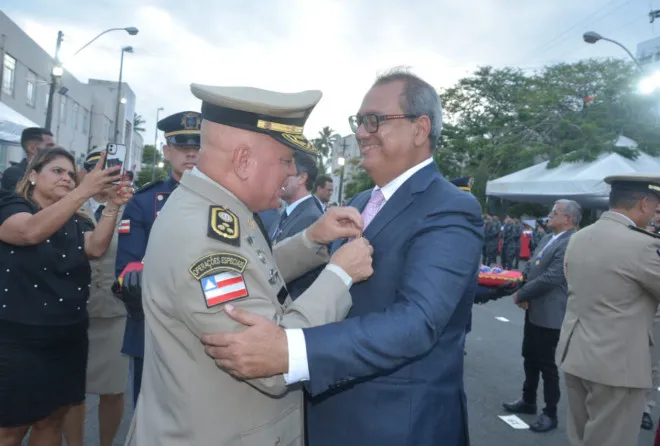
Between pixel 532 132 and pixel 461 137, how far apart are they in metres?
7.46

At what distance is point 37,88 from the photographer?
94.6 ft

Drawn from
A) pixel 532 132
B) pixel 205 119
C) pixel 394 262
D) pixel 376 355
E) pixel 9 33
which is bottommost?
pixel 376 355

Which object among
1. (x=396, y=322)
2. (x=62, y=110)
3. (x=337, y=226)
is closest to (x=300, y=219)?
(x=337, y=226)

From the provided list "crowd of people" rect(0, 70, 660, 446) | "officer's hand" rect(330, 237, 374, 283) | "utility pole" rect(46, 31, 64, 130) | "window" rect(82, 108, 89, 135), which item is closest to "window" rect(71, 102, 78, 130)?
"window" rect(82, 108, 89, 135)

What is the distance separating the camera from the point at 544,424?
183 inches

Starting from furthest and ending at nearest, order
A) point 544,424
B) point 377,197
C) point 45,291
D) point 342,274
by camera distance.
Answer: point 544,424
point 45,291
point 377,197
point 342,274

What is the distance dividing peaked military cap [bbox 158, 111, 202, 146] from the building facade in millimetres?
6857

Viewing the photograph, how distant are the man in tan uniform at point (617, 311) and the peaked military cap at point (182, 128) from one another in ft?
9.79

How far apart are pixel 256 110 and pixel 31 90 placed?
32.2 metres

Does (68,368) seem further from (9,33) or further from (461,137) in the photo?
(461,137)

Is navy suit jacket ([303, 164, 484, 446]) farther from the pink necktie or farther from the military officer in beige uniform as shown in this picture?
the military officer in beige uniform

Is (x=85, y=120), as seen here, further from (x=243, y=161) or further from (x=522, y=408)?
(x=243, y=161)

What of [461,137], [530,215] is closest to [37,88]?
[461,137]

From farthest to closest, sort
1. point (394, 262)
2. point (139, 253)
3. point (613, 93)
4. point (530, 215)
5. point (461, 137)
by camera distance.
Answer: point (461, 137), point (530, 215), point (613, 93), point (139, 253), point (394, 262)
